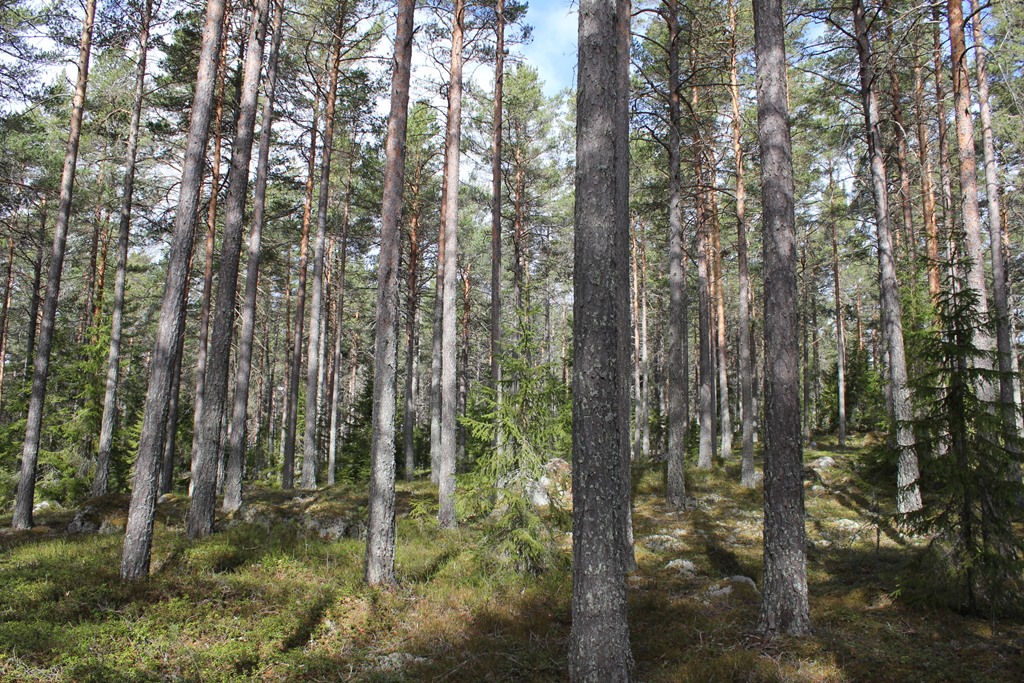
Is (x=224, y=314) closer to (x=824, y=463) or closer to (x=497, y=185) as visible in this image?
(x=497, y=185)

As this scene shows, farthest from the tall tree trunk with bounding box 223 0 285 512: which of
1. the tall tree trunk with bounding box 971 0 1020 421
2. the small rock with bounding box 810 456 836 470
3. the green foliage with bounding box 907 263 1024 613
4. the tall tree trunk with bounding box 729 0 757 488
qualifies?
the small rock with bounding box 810 456 836 470

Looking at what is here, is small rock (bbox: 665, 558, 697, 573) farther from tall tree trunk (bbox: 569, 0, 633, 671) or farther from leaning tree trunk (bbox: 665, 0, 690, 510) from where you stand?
tall tree trunk (bbox: 569, 0, 633, 671)

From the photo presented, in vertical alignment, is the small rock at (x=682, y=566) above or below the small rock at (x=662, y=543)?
above

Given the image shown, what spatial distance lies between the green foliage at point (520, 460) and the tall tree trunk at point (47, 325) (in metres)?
10.2

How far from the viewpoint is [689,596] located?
795 cm

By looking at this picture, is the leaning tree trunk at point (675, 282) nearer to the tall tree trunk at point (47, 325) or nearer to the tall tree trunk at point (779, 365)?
the tall tree trunk at point (779, 365)

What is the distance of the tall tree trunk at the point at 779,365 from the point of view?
6.16m

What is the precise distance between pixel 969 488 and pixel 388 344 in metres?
7.68

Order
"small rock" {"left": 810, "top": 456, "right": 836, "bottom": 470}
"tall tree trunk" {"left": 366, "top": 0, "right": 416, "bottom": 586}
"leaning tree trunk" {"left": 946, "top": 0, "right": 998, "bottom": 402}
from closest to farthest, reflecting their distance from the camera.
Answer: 1. "tall tree trunk" {"left": 366, "top": 0, "right": 416, "bottom": 586}
2. "leaning tree trunk" {"left": 946, "top": 0, "right": 998, "bottom": 402}
3. "small rock" {"left": 810, "top": 456, "right": 836, "bottom": 470}

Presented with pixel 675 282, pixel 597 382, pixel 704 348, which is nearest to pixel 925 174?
pixel 704 348

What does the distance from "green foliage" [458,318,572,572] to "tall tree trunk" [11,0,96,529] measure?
10198mm

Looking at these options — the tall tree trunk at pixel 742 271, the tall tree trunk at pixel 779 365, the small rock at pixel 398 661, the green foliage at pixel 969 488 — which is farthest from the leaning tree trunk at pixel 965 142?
the small rock at pixel 398 661

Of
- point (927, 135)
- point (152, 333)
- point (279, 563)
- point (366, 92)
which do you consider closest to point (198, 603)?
point (279, 563)

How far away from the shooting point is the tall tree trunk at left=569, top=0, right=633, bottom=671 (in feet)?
14.9
